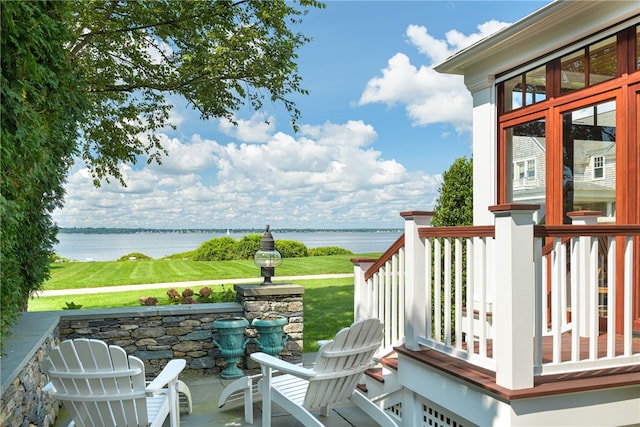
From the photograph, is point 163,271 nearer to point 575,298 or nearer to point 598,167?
point 598,167

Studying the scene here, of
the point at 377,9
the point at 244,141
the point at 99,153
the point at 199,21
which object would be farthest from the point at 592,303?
the point at 244,141

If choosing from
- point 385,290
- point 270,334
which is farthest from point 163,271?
point 385,290

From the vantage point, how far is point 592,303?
122 inches

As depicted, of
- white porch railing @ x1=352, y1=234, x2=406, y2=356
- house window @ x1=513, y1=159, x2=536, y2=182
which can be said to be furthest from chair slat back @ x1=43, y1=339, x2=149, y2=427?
house window @ x1=513, y1=159, x2=536, y2=182

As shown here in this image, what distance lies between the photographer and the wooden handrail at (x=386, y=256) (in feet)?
13.9

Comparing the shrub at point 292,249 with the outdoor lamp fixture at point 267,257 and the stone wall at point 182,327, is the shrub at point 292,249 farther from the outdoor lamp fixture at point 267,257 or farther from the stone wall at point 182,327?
the stone wall at point 182,327

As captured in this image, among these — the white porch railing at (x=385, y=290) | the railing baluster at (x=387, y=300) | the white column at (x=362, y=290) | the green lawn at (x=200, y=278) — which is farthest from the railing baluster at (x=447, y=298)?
the green lawn at (x=200, y=278)

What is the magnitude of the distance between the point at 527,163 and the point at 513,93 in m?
0.81

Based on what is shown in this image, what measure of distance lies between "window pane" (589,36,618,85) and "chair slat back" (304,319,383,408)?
119 inches

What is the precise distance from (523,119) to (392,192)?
10.6 m

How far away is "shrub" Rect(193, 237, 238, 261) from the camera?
18953mm

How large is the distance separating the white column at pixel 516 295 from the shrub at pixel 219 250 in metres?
16.4

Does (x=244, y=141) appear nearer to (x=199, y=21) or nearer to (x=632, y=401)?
(x=199, y=21)

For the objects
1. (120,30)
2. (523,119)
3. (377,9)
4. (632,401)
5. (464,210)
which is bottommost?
(632,401)
